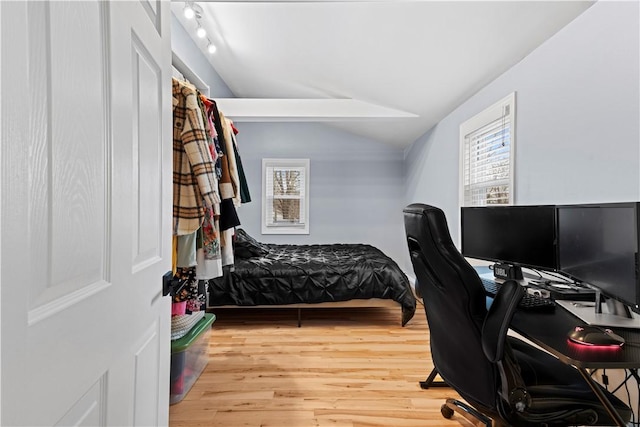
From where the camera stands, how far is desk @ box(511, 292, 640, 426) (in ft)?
3.30

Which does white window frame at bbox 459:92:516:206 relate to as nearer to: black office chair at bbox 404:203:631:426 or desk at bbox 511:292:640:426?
desk at bbox 511:292:640:426

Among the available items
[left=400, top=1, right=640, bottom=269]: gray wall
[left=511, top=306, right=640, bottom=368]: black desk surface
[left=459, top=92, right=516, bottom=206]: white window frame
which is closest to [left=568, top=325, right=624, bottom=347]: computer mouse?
[left=511, top=306, right=640, bottom=368]: black desk surface

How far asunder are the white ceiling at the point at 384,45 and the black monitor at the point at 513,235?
1.16 m

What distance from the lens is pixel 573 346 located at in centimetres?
107

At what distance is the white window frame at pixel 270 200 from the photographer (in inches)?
220

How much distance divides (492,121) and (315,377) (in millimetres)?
2464

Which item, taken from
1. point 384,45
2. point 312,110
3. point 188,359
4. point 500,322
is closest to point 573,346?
point 500,322

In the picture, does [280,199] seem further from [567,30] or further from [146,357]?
[146,357]

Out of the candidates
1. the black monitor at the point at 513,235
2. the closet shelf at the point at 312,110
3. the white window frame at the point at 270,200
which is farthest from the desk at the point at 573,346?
the white window frame at the point at 270,200

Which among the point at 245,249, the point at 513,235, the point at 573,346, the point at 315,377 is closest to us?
the point at 573,346

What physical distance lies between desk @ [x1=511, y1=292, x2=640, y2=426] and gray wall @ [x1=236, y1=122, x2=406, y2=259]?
13.9 feet

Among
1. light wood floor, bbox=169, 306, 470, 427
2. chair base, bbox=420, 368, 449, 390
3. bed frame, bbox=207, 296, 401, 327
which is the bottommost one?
light wood floor, bbox=169, 306, 470, 427

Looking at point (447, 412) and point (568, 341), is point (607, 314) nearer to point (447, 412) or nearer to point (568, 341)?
point (568, 341)

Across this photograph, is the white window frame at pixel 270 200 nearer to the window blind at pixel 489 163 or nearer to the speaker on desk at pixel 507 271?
the window blind at pixel 489 163
